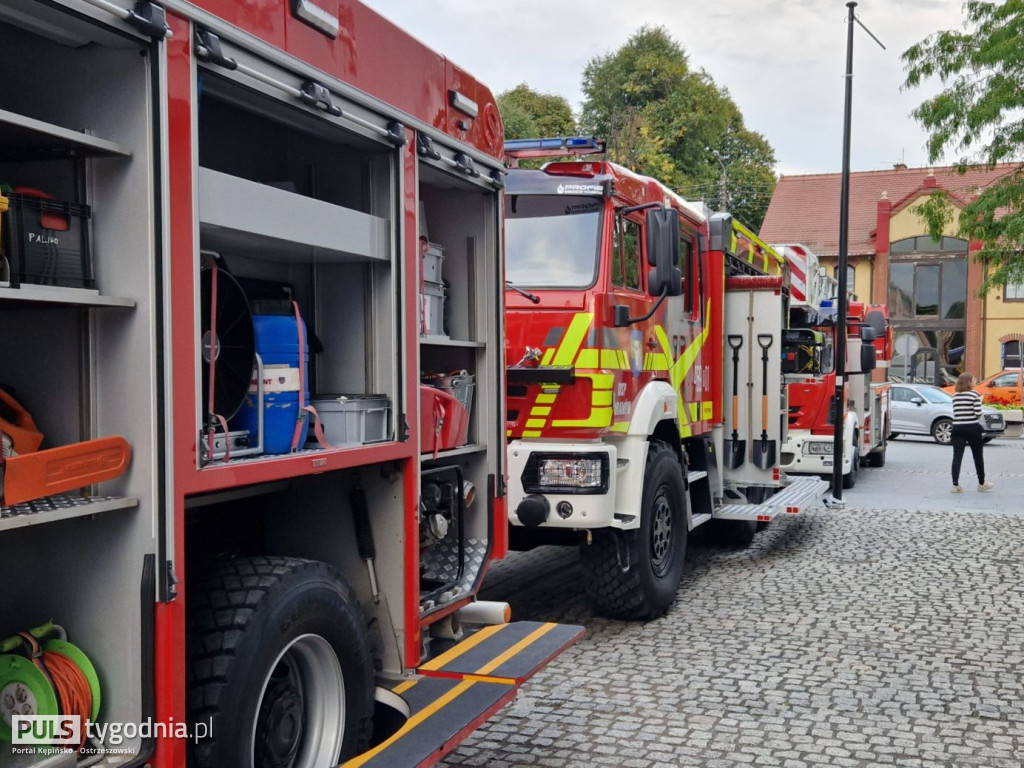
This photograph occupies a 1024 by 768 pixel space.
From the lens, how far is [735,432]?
9359mm

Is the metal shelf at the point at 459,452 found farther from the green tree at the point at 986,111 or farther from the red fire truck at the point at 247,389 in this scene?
the green tree at the point at 986,111

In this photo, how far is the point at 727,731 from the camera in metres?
5.05

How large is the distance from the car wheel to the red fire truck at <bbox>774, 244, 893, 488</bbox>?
894 cm

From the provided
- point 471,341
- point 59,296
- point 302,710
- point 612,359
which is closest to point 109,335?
point 59,296

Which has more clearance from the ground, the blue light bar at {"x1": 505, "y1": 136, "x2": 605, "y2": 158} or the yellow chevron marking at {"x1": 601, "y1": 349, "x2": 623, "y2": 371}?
the blue light bar at {"x1": 505, "y1": 136, "x2": 605, "y2": 158}

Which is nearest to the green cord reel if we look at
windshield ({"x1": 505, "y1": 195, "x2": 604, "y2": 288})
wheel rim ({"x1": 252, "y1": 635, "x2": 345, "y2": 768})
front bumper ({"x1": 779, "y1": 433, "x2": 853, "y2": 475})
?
wheel rim ({"x1": 252, "y1": 635, "x2": 345, "y2": 768})

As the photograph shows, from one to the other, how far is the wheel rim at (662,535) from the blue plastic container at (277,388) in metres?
3.95

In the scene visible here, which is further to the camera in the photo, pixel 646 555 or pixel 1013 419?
pixel 1013 419

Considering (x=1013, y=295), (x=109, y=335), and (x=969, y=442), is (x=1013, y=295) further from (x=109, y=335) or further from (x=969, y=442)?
(x=109, y=335)

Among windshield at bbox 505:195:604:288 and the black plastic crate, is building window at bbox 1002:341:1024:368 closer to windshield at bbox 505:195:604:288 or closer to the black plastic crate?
windshield at bbox 505:195:604:288

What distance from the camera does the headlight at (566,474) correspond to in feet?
20.7

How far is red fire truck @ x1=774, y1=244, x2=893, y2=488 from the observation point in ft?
44.5

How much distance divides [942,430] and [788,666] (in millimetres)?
19613

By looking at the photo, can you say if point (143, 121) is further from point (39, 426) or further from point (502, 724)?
point (502, 724)
